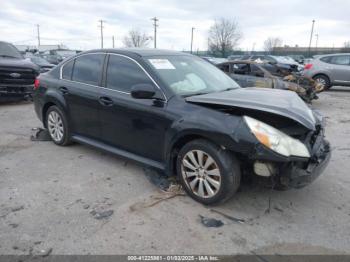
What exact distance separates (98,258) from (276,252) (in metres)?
1.52

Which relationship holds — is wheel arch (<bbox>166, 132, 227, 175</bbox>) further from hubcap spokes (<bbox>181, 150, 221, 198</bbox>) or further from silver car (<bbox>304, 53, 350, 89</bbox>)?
silver car (<bbox>304, 53, 350, 89</bbox>)

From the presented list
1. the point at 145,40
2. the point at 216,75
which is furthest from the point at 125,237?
the point at 145,40

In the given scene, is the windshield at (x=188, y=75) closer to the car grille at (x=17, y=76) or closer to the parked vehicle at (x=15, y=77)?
the parked vehicle at (x=15, y=77)

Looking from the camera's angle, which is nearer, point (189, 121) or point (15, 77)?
point (189, 121)

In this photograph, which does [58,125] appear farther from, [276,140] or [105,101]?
[276,140]

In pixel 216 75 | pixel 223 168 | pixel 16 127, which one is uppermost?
pixel 216 75

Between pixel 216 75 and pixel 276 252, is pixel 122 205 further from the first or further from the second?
pixel 216 75

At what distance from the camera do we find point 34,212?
129 inches

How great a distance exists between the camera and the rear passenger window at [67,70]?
4.98 meters

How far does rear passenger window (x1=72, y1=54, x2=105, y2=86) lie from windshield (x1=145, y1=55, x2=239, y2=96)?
2.97ft

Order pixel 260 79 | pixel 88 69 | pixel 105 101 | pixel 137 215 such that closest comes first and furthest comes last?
pixel 137 215 → pixel 105 101 → pixel 88 69 → pixel 260 79

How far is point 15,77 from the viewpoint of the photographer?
8.99 meters

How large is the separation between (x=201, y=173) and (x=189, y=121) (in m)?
0.57

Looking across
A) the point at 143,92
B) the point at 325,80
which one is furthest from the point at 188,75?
the point at 325,80
